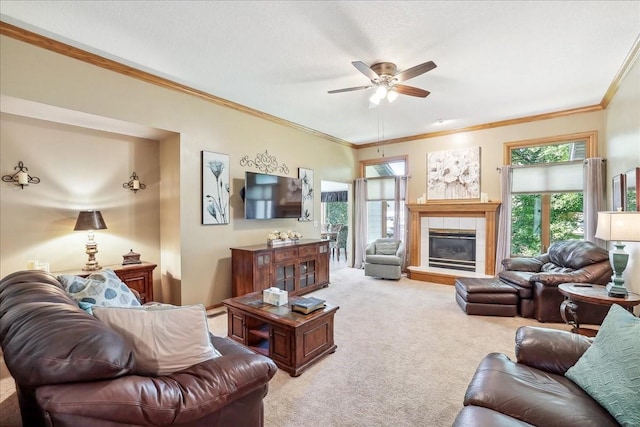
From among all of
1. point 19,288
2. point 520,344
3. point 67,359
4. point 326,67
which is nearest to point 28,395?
point 67,359

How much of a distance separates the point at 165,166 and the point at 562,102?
235 inches

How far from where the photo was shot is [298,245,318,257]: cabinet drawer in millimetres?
4949

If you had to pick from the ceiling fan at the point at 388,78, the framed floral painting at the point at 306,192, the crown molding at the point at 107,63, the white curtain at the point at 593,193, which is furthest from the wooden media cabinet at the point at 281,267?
the white curtain at the point at 593,193

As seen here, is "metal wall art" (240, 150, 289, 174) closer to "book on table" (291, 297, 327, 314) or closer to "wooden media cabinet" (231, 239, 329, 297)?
"wooden media cabinet" (231, 239, 329, 297)

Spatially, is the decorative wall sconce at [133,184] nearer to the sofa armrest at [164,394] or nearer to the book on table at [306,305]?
the book on table at [306,305]

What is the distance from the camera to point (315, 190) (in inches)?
241

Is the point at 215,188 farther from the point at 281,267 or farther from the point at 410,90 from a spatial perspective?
the point at 410,90

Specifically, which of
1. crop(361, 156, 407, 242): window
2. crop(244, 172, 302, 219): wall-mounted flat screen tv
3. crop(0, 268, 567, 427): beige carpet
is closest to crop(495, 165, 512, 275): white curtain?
crop(0, 268, 567, 427): beige carpet

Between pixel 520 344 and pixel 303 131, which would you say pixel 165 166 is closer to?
pixel 303 131

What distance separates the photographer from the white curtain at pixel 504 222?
532 cm

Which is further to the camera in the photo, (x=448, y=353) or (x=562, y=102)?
(x=562, y=102)

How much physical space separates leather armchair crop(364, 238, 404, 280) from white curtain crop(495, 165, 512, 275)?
1.74 meters

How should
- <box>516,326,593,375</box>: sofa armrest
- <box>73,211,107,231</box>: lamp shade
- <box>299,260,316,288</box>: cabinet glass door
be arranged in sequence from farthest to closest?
<box>299,260,316,288</box>: cabinet glass door → <box>73,211,107,231</box>: lamp shade → <box>516,326,593,375</box>: sofa armrest

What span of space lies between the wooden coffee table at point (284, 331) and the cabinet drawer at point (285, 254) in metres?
1.38
